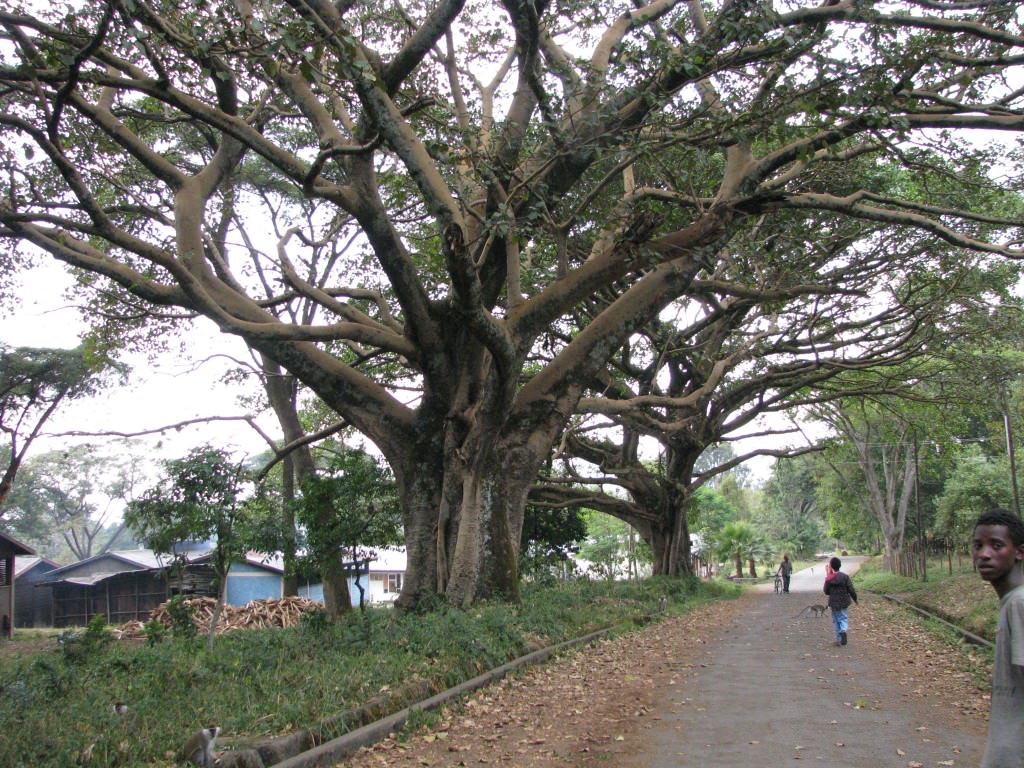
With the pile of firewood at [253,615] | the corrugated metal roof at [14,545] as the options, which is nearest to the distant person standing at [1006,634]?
the pile of firewood at [253,615]

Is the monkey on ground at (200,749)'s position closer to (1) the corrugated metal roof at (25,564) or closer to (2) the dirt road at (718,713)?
(2) the dirt road at (718,713)

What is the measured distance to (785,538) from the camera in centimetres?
6650

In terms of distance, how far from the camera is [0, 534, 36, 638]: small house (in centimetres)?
2553

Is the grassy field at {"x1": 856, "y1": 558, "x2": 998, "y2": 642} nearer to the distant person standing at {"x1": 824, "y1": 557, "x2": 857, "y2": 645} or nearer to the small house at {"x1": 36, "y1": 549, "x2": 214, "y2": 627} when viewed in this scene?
the distant person standing at {"x1": 824, "y1": 557, "x2": 857, "y2": 645}

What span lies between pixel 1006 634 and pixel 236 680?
577 cm

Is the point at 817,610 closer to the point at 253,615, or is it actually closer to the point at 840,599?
the point at 840,599

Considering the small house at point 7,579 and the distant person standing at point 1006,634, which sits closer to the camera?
the distant person standing at point 1006,634

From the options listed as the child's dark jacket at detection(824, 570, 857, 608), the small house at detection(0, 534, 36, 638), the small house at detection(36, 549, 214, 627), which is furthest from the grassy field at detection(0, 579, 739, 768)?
the small house at detection(36, 549, 214, 627)

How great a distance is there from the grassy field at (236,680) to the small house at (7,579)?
1950 centimetres

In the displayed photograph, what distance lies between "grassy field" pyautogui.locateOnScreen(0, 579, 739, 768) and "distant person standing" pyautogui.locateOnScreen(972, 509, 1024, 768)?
4.17 metres

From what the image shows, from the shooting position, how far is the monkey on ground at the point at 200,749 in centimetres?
465

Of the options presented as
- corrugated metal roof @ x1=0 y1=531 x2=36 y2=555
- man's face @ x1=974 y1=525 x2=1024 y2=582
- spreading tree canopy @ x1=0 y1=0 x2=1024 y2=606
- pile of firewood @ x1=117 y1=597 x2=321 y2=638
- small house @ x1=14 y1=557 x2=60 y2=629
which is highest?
spreading tree canopy @ x1=0 y1=0 x2=1024 y2=606

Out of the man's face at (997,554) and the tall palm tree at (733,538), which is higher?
the man's face at (997,554)

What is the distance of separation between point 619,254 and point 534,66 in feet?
8.22
